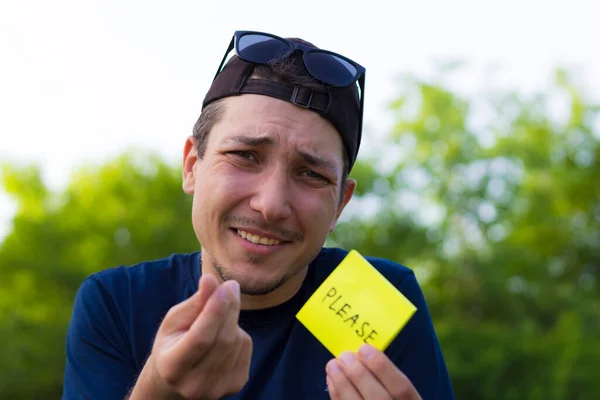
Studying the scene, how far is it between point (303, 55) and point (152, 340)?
1224 mm

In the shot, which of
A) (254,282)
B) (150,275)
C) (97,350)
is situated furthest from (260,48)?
(97,350)

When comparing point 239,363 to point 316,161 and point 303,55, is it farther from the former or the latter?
point 303,55

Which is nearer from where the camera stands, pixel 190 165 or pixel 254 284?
pixel 254 284

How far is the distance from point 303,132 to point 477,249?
26991 millimetres

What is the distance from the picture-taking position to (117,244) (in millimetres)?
27328

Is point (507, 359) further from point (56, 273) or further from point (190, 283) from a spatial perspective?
point (190, 283)

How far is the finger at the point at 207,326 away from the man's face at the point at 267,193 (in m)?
0.77

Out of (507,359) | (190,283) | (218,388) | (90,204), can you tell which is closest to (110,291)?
(190,283)

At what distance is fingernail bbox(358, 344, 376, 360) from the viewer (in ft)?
6.79

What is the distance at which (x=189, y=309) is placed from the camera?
1.86 metres

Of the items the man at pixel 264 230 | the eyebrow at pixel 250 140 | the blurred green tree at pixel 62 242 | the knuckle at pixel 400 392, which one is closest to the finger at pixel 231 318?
the knuckle at pixel 400 392

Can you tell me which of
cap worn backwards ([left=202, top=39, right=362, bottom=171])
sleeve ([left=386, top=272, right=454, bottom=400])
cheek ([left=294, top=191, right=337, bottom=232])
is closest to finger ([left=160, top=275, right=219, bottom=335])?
cheek ([left=294, top=191, right=337, bottom=232])

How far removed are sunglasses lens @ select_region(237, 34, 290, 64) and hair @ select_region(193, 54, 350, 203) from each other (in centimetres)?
4

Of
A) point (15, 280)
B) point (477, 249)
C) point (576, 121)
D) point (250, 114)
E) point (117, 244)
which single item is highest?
point (250, 114)
